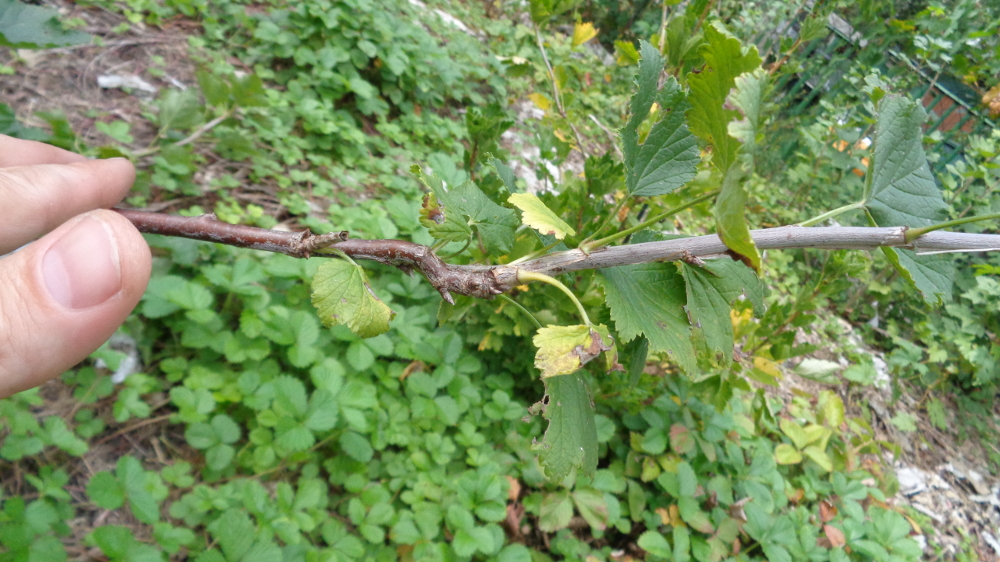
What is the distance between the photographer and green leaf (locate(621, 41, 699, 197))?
0.69 m

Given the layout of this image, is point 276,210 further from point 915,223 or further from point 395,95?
point 915,223

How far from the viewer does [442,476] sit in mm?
1708

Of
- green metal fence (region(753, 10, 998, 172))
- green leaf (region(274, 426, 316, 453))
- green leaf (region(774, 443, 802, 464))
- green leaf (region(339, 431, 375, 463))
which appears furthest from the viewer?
green metal fence (region(753, 10, 998, 172))

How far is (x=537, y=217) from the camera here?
2.15ft

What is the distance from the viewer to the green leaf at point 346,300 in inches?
27.1

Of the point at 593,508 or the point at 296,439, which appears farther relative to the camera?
the point at 593,508

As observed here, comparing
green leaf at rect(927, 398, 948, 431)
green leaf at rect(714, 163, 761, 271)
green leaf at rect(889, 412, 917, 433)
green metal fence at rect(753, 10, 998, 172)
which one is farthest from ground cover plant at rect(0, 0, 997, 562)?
green metal fence at rect(753, 10, 998, 172)

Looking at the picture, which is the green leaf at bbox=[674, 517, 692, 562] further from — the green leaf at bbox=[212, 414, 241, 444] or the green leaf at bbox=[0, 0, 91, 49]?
the green leaf at bbox=[0, 0, 91, 49]

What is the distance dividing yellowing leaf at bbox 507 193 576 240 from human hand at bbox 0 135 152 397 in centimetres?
73

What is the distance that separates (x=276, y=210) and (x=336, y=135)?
681 millimetres

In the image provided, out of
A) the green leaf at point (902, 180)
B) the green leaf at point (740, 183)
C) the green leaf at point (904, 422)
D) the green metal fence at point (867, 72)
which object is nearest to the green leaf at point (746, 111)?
the green leaf at point (740, 183)

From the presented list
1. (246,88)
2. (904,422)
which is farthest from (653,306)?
(904,422)

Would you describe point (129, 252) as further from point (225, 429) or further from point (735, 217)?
point (735, 217)

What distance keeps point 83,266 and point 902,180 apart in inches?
54.4
